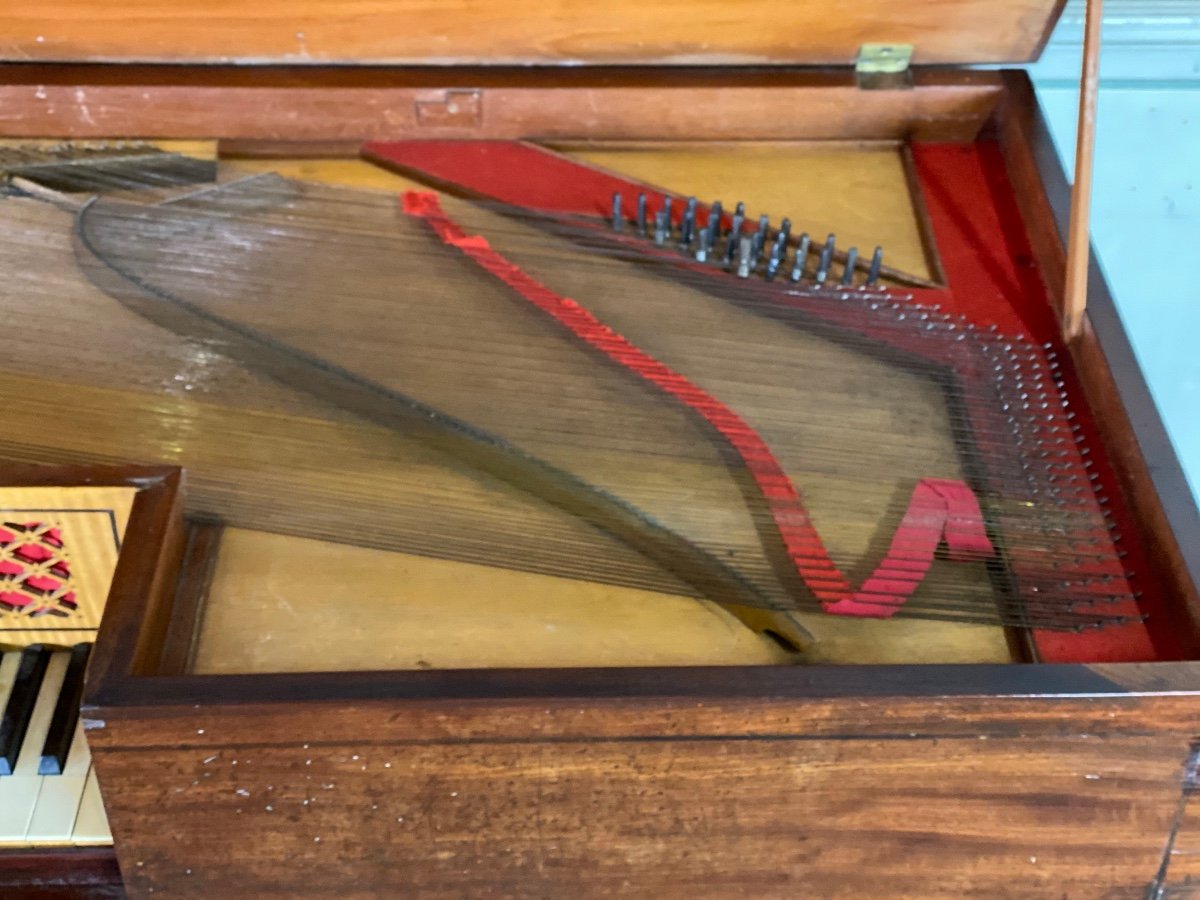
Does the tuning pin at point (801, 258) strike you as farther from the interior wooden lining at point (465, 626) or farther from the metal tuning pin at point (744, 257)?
the interior wooden lining at point (465, 626)

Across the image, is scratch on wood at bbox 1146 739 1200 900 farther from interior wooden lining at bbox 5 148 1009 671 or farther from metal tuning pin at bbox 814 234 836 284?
metal tuning pin at bbox 814 234 836 284

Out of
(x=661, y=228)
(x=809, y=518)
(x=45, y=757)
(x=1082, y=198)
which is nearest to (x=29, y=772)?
(x=45, y=757)

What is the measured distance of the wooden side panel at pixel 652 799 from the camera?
1084mm

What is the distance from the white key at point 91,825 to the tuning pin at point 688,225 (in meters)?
1.01

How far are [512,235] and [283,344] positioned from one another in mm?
377

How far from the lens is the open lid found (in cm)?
180

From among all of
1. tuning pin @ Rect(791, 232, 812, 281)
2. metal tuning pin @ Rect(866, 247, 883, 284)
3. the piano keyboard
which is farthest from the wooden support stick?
the piano keyboard

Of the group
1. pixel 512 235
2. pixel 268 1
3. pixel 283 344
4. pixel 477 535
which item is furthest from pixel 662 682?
pixel 268 1

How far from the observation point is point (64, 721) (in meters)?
1.39

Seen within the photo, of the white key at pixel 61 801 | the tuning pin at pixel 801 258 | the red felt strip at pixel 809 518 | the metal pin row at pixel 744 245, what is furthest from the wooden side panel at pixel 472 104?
the white key at pixel 61 801

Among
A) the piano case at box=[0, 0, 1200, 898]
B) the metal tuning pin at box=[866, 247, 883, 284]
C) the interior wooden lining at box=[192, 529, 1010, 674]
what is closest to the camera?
the piano case at box=[0, 0, 1200, 898]

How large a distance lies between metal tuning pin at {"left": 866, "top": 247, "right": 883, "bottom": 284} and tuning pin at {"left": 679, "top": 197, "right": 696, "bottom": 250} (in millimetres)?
252

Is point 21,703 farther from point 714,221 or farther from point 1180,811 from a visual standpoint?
point 1180,811

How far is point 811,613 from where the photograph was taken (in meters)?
1.26
